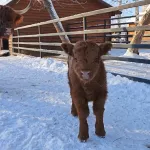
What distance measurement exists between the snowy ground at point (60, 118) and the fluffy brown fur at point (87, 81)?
218 millimetres

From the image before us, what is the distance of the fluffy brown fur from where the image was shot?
2.81 meters

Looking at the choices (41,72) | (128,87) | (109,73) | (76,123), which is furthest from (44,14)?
(76,123)

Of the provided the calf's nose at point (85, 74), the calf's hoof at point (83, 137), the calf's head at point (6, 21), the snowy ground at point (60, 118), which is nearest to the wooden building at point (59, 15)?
the calf's head at point (6, 21)

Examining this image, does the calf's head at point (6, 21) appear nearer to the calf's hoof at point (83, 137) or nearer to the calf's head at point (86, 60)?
the calf's head at point (86, 60)

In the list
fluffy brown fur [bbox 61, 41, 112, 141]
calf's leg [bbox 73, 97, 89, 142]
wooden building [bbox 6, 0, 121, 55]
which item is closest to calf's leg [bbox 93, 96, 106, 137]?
fluffy brown fur [bbox 61, 41, 112, 141]

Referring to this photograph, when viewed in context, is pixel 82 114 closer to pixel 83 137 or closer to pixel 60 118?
pixel 83 137

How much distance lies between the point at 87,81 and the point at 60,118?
116cm

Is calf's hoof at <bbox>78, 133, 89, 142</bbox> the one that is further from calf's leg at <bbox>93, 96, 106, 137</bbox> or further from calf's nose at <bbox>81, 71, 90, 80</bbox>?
calf's nose at <bbox>81, 71, 90, 80</bbox>

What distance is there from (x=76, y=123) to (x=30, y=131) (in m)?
0.66

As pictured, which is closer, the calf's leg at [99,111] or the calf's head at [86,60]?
the calf's head at [86,60]

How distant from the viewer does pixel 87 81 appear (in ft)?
9.38

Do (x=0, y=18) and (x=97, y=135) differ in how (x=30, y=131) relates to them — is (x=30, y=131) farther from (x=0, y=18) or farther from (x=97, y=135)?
(x=0, y=18)

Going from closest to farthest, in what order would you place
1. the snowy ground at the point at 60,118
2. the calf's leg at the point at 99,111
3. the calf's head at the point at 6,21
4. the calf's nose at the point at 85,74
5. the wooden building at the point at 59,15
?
the calf's nose at the point at 85,74, the snowy ground at the point at 60,118, the calf's leg at the point at 99,111, the calf's head at the point at 6,21, the wooden building at the point at 59,15

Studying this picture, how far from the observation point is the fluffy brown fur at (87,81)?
281 centimetres
